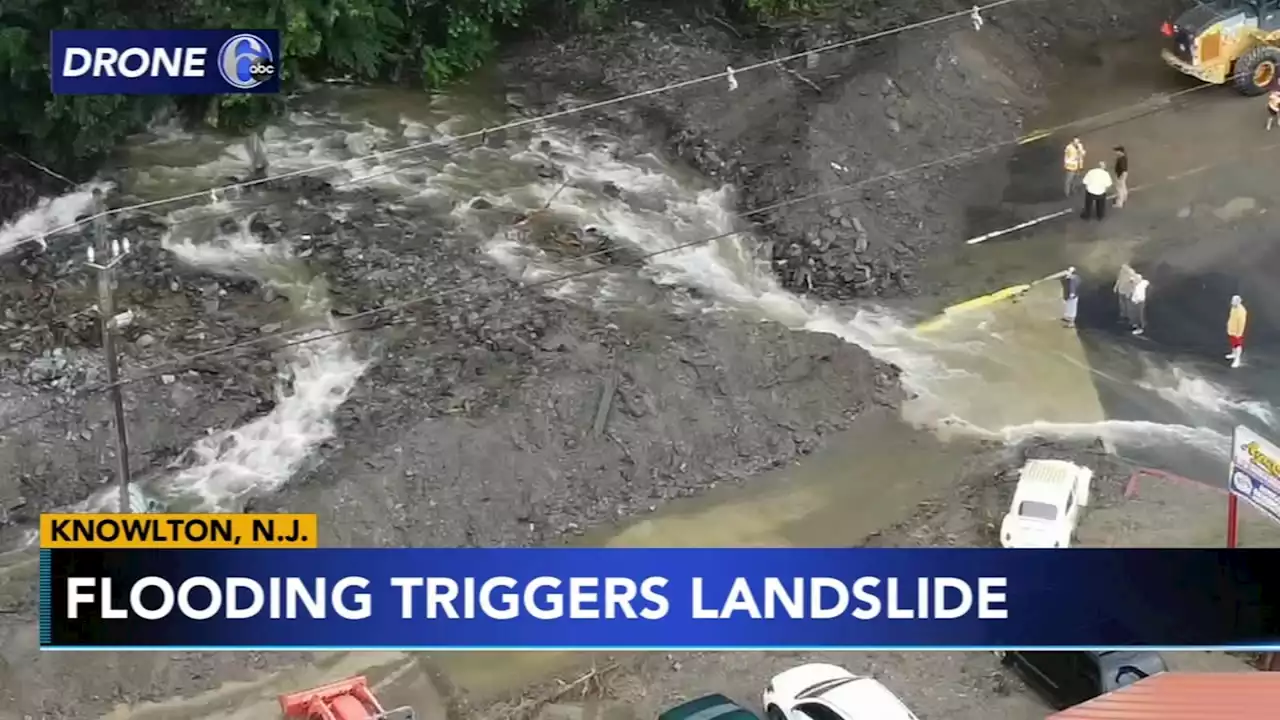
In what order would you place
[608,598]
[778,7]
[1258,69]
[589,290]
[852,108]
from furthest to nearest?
[778,7], [1258,69], [852,108], [589,290], [608,598]

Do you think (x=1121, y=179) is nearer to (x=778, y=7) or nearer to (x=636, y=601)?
(x=778, y=7)

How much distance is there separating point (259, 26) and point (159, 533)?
3.13 metres

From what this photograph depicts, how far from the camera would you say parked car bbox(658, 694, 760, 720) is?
6.87 meters

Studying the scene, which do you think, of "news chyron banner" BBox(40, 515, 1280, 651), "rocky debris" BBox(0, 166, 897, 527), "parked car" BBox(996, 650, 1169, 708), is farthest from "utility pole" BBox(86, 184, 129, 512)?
"parked car" BBox(996, 650, 1169, 708)

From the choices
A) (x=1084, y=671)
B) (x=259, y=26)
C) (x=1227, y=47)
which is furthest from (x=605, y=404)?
(x=1227, y=47)

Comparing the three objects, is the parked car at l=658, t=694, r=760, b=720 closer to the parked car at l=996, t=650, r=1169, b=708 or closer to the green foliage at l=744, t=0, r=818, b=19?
the parked car at l=996, t=650, r=1169, b=708

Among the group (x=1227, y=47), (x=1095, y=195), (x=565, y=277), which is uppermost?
(x=1227, y=47)

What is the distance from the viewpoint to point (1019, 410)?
8438mm

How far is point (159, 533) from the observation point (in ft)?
23.9

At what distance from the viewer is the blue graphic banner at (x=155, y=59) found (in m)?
8.34

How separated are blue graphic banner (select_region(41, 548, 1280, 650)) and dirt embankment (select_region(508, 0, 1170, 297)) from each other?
2.48 meters

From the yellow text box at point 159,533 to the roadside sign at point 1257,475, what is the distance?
4.66 metres

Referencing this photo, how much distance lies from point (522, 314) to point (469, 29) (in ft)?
7.70

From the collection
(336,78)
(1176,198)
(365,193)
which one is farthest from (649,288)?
(1176,198)
